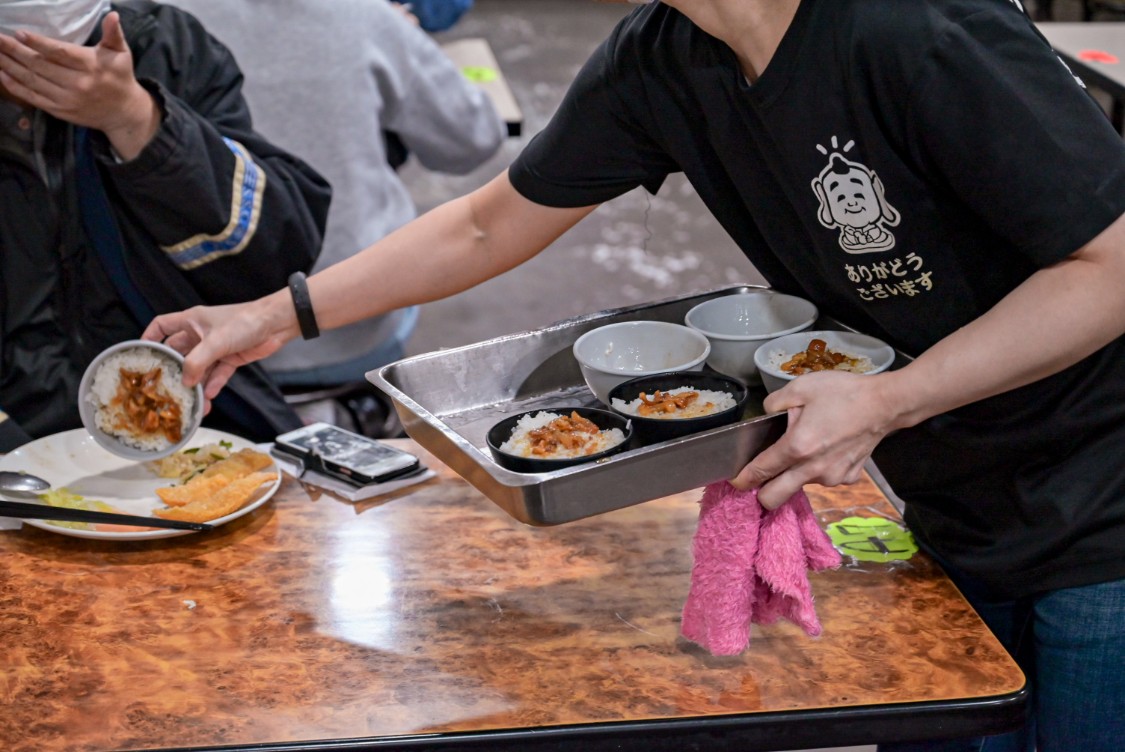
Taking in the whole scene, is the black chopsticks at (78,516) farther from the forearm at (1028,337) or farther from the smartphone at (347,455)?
the forearm at (1028,337)

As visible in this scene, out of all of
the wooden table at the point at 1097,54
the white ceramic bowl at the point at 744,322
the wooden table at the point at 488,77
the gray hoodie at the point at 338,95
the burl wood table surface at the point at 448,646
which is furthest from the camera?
the wooden table at the point at 1097,54

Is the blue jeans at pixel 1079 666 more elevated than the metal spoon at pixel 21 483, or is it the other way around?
the metal spoon at pixel 21 483

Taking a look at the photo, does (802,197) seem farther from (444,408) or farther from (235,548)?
(235,548)

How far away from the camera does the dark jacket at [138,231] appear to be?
5.97 feet

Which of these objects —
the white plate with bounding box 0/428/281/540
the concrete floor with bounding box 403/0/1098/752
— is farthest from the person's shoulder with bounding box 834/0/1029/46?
the concrete floor with bounding box 403/0/1098/752

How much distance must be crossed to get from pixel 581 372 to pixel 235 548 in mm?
494

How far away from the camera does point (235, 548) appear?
1.48 m

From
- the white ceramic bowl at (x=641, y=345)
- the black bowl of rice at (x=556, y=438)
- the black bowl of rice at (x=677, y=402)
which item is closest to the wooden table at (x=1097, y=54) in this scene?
the white ceramic bowl at (x=641, y=345)

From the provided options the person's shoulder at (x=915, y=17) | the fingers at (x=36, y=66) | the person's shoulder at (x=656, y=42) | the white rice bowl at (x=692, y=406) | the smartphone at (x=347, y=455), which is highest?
the person's shoulder at (x=915, y=17)

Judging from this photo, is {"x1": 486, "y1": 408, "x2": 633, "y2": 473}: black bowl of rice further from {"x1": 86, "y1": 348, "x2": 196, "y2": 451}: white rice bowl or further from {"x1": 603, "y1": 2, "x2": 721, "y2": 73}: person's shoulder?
{"x1": 86, "y1": 348, "x2": 196, "y2": 451}: white rice bowl

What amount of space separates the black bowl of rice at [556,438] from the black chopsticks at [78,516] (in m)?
0.48

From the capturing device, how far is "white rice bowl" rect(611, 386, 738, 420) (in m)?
1.19

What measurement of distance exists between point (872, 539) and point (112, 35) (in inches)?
49.9

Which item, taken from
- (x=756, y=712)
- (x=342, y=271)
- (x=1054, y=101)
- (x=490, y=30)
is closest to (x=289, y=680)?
(x=756, y=712)
